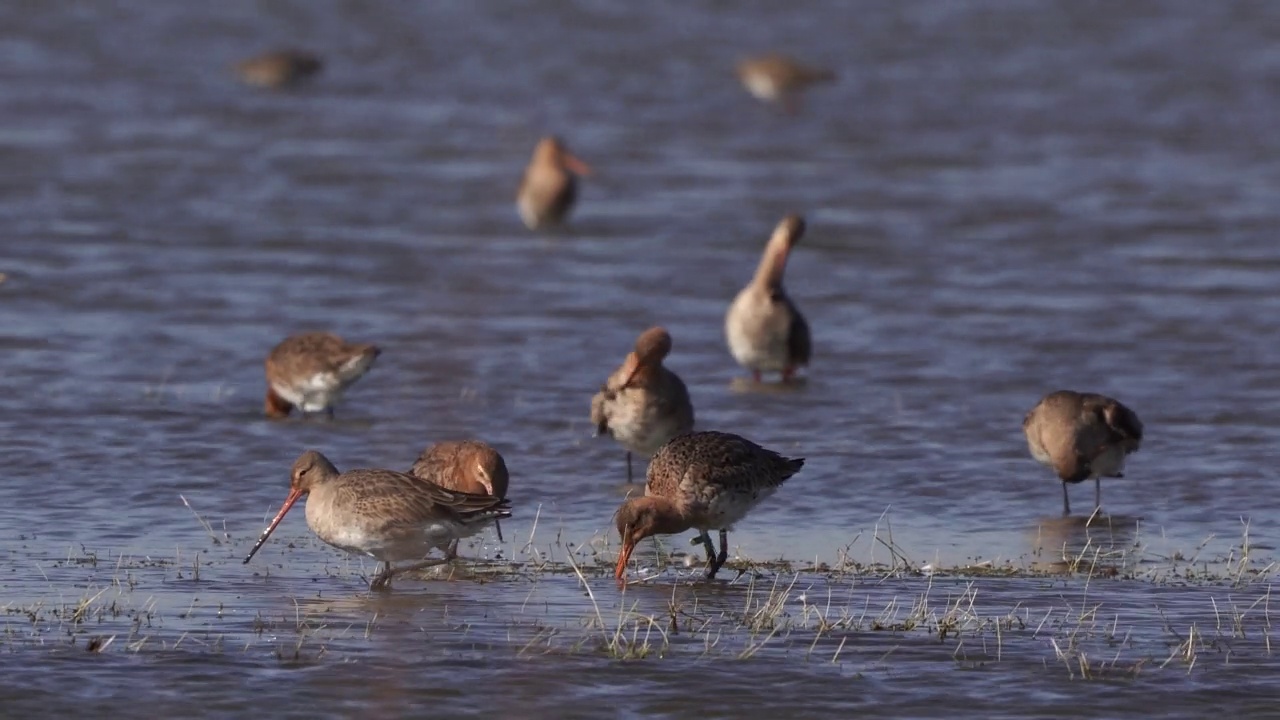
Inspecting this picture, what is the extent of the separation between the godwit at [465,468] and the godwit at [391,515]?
71cm

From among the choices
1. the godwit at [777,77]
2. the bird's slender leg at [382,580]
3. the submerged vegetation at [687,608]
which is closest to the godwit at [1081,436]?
the submerged vegetation at [687,608]

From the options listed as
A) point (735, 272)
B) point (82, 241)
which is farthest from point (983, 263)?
point (82, 241)

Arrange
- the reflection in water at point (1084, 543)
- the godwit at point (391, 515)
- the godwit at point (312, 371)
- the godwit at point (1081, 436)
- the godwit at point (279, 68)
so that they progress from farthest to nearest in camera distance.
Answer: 1. the godwit at point (279, 68)
2. the godwit at point (312, 371)
3. the godwit at point (1081, 436)
4. the reflection in water at point (1084, 543)
5. the godwit at point (391, 515)

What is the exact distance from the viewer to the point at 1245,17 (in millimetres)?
38438

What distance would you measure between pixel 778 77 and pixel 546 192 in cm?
884

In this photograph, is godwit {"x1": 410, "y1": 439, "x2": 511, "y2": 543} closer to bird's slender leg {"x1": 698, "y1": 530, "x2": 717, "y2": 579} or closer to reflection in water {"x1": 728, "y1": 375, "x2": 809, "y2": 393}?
bird's slender leg {"x1": 698, "y1": 530, "x2": 717, "y2": 579}

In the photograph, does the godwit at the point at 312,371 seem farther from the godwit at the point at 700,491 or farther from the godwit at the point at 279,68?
the godwit at the point at 279,68

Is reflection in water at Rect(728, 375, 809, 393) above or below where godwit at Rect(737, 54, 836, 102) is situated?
below

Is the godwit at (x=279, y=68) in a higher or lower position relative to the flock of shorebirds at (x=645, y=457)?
higher

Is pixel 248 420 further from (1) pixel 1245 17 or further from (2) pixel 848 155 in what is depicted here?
(1) pixel 1245 17

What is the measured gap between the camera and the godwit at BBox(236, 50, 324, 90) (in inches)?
1219

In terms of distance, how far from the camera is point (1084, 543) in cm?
1166

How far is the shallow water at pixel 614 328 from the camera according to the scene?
914cm

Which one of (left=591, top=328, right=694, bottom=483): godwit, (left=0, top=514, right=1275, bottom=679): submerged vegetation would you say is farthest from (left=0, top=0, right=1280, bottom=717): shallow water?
(left=591, top=328, right=694, bottom=483): godwit
